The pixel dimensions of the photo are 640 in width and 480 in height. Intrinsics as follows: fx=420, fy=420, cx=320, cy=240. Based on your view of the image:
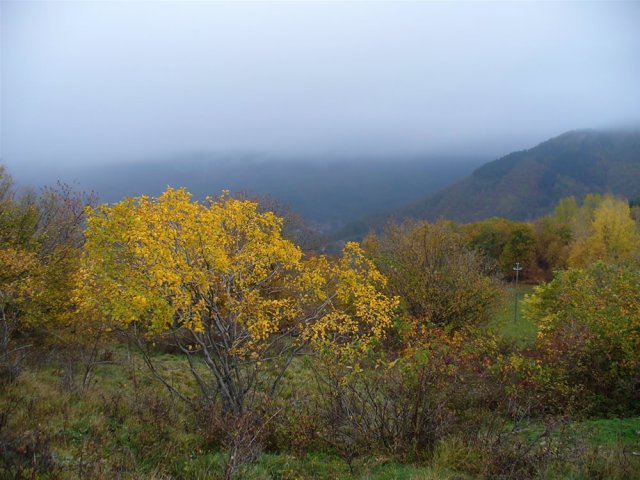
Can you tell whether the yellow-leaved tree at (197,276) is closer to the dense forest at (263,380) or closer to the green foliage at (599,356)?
the dense forest at (263,380)

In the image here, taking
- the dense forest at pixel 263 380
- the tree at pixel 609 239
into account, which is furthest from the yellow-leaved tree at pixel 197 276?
the tree at pixel 609 239

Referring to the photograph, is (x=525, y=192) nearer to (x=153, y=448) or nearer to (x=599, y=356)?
(x=599, y=356)

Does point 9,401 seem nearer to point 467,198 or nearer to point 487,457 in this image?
point 487,457

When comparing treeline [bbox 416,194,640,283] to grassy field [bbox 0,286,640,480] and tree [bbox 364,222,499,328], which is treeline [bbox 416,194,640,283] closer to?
tree [bbox 364,222,499,328]

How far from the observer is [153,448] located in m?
6.88

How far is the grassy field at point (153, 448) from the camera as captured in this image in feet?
17.7

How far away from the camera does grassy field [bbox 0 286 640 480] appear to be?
213 inches

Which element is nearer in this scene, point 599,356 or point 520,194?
point 599,356

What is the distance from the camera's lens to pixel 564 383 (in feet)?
34.4

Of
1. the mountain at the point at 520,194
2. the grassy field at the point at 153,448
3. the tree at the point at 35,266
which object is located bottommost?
the mountain at the point at 520,194

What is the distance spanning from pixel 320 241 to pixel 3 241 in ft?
86.9

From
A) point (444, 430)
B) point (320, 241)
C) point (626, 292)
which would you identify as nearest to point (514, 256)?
point (320, 241)

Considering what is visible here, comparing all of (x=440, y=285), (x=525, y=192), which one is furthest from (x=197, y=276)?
(x=525, y=192)

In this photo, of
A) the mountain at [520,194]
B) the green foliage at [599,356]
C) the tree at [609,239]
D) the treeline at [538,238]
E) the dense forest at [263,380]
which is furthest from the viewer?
the mountain at [520,194]
